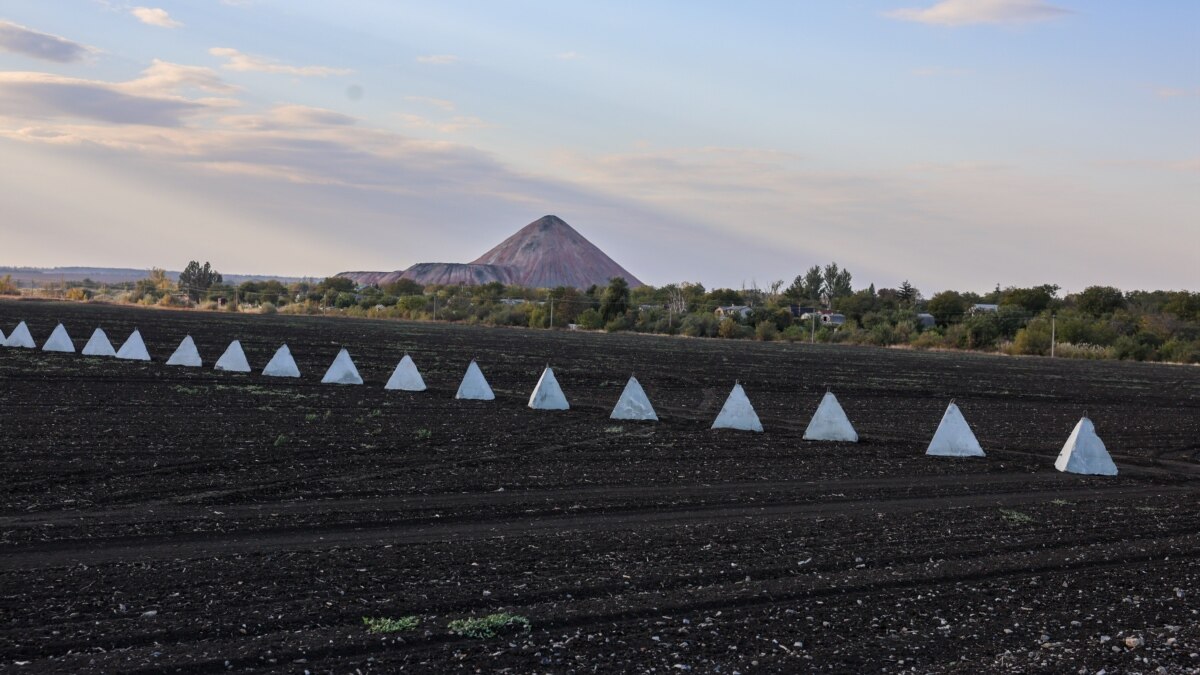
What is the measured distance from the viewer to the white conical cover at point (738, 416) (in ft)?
54.4

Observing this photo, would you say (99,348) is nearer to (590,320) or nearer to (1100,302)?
(590,320)

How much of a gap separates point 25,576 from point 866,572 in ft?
18.2

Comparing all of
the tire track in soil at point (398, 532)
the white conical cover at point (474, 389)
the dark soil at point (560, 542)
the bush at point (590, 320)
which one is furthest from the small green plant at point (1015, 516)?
the bush at point (590, 320)

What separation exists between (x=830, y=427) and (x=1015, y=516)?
18.4 feet

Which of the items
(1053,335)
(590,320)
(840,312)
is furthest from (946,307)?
(590,320)

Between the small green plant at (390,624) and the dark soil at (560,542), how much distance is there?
0.06 m

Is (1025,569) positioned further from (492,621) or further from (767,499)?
(492,621)

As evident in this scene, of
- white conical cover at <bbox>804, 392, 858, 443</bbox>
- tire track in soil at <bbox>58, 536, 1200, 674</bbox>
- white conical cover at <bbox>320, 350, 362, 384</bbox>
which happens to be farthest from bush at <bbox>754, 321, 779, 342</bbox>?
tire track in soil at <bbox>58, 536, 1200, 674</bbox>

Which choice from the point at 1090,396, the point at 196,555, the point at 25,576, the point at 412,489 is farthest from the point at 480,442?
the point at 1090,396

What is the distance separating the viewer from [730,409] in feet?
54.9

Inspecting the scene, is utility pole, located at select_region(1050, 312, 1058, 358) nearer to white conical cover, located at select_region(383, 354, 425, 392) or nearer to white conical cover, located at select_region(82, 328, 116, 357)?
white conical cover, located at select_region(383, 354, 425, 392)

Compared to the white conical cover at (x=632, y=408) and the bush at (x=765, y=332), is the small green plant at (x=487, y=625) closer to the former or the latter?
Answer: the white conical cover at (x=632, y=408)

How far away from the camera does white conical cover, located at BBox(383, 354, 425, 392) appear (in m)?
20.6

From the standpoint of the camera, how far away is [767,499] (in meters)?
10.8
